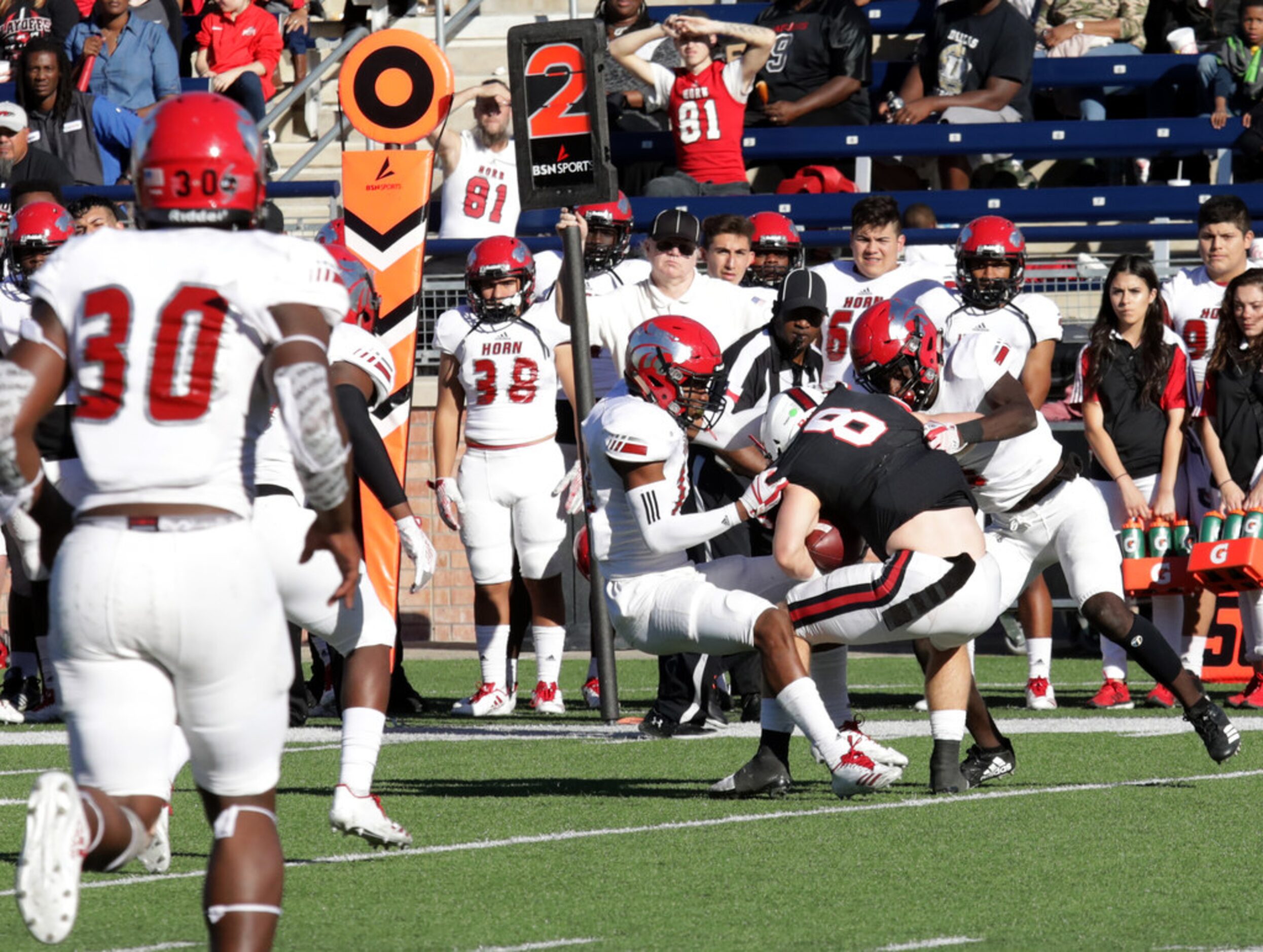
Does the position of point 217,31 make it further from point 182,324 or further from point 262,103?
point 182,324

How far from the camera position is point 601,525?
22.9 feet

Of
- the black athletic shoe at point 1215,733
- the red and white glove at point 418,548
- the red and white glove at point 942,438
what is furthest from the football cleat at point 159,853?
the black athletic shoe at point 1215,733

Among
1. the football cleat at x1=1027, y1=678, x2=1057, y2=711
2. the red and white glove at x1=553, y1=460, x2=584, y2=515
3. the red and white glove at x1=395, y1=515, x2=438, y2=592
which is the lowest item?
the football cleat at x1=1027, y1=678, x2=1057, y2=711

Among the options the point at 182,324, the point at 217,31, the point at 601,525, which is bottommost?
the point at 601,525

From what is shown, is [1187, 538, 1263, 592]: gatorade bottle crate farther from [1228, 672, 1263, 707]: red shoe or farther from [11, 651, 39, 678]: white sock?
[11, 651, 39, 678]: white sock

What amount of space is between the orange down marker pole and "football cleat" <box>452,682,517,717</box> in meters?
1.15

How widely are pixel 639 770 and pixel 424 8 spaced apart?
413 inches

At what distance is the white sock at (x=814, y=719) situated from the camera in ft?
20.5

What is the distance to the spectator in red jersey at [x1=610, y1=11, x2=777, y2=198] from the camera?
13547 mm

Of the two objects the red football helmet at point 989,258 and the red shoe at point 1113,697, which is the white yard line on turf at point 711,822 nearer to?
the red shoe at point 1113,697

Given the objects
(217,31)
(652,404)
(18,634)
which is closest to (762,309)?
(652,404)

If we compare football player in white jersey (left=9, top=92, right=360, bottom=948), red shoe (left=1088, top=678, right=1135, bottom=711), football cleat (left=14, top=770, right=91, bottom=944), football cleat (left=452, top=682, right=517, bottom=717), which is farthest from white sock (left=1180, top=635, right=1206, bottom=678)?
football cleat (left=14, top=770, right=91, bottom=944)

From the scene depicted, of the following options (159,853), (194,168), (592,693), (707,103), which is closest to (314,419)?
(194,168)

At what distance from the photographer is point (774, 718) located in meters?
6.67
